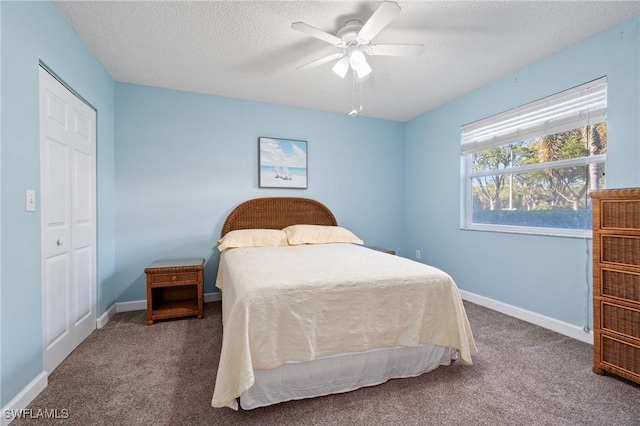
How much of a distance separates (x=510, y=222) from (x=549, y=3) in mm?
1951

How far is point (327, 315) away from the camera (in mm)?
1609

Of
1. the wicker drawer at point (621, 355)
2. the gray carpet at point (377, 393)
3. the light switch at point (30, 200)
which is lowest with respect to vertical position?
the gray carpet at point (377, 393)

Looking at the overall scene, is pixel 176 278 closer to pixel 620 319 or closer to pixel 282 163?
pixel 282 163

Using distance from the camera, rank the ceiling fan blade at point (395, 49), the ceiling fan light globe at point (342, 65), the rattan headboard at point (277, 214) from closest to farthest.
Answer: the ceiling fan blade at point (395, 49), the ceiling fan light globe at point (342, 65), the rattan headboard at point (277, 214)

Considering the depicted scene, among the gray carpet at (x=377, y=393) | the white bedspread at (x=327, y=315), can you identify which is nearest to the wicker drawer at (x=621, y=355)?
the gray carpet at (x=377, y=393)

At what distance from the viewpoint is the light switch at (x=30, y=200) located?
1.57 metres

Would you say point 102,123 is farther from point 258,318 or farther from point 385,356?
point 385,356

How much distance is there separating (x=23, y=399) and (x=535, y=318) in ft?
12.5

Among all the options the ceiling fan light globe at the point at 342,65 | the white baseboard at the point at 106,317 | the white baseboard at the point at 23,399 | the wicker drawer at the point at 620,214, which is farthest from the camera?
the white baseboard at the point at 106,317

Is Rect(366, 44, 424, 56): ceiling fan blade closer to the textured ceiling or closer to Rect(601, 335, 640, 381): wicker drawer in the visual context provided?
the textured ceiling

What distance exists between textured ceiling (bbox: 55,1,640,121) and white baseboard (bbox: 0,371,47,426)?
2.41 metres

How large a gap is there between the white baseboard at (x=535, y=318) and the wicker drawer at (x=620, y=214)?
1.06 m

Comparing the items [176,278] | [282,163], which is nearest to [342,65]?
[282,163]

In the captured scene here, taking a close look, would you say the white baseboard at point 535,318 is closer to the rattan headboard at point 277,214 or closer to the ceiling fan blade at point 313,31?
the rattan headboard at point 277,214
